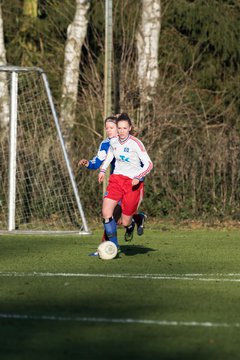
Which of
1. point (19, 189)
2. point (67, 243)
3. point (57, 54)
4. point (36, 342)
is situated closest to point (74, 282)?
point (36, 342)

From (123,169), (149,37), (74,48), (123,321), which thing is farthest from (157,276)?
(74,48)

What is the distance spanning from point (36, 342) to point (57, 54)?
2187cm

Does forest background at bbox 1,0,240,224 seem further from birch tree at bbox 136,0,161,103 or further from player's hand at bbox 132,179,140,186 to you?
player's hand at bbox 132,179,140,186

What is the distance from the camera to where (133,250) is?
587 inches

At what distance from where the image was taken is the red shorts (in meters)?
13.6

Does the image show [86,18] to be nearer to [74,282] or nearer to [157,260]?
[157,260]

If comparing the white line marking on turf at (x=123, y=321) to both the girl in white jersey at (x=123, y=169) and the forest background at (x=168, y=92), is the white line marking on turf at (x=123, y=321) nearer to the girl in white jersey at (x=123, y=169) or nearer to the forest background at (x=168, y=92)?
the girl in white jersey at (x=123, y=169)

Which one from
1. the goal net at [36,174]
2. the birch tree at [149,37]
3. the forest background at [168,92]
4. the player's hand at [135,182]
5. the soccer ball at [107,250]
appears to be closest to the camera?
the player's hand at [135,182]

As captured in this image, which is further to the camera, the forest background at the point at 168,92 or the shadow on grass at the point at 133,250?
the forest background at the point at 168,92

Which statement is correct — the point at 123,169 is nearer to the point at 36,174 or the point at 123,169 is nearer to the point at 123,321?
the point at 123,321

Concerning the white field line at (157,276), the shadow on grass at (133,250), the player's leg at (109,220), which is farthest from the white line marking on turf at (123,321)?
the shadow on grass at (133,250)

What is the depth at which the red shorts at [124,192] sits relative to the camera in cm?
1358

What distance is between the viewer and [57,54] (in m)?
29.2

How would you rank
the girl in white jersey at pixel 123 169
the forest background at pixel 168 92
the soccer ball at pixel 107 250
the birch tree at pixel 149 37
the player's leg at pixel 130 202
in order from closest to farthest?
1. the soccer ball at pixel 107 250
2. the girl in white jersey at pixel 123 169
3. the player's leg at pixel 130 202
4. the forest background at pixel 168 92
5. the birch tree at pixel 149 37
